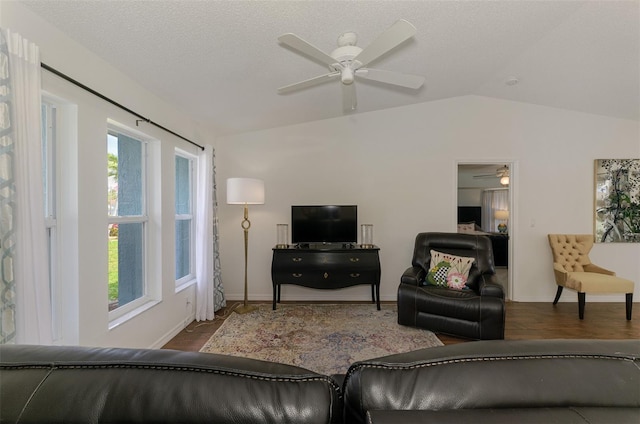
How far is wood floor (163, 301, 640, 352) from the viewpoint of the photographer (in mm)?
2881

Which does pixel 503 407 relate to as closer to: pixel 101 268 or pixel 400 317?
pixel 101 268

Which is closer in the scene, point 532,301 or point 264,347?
point 264,347

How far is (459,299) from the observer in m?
2.80

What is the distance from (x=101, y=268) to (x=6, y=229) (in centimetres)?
79

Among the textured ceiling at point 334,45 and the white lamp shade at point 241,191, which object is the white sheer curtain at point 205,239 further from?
the textured ceiling at point 334,45

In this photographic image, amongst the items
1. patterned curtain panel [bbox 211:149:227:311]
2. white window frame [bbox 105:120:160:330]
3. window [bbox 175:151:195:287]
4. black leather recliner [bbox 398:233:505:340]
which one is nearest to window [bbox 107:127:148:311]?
white window frame [bbox 105:120:160:330]

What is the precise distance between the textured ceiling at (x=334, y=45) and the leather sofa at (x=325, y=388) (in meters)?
1.84

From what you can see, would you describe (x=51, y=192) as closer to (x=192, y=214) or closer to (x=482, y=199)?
(x=192, y=214)

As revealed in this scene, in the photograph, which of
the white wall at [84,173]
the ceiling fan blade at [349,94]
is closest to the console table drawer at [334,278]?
the white wall at [84,173]

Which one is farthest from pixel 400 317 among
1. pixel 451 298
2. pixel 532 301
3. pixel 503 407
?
pixel 503 407

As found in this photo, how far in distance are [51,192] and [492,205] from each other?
364 inches

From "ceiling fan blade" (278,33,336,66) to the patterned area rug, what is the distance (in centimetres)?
229

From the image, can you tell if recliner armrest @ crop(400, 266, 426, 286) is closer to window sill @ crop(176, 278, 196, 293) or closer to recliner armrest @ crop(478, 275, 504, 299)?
recliner armrest @ crop(478, 275, 504, 299)

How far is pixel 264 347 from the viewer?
2.65 m
